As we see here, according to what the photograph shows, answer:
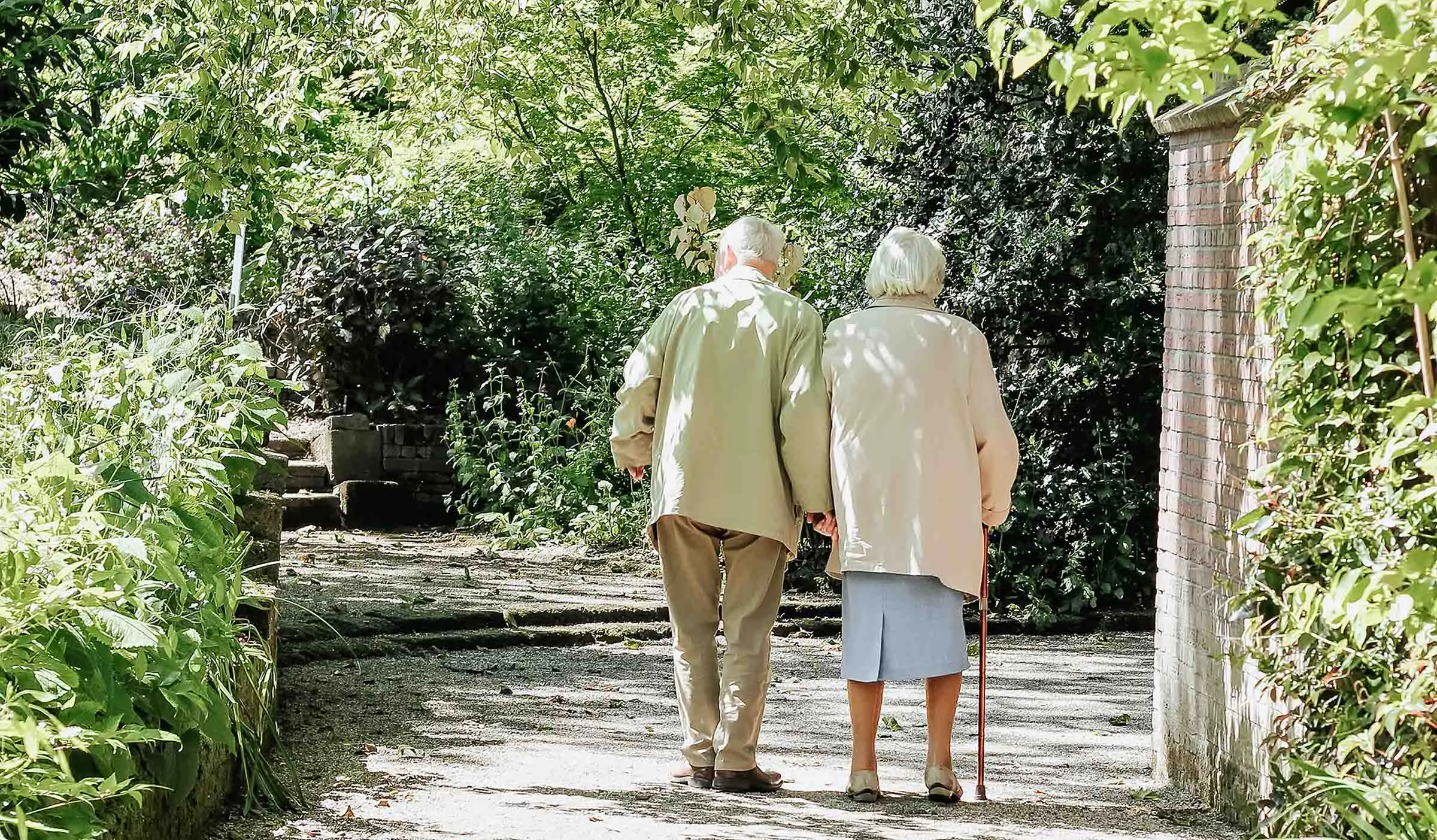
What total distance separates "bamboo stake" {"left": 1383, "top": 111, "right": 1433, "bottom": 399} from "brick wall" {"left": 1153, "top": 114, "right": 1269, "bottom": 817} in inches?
39.8

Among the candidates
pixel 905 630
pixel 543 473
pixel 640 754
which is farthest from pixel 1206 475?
pixel 543 473

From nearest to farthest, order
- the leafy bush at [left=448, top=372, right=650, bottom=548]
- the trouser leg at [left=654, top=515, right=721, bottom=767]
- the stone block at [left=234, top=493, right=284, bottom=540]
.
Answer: the trouser leg at [left=654, top=515, right=721, bottom=767] → the stone block at [left=234, top=493, right=284, bottom=540] → the leafy bush at [left=448, top=372, right=650, bottom=548]

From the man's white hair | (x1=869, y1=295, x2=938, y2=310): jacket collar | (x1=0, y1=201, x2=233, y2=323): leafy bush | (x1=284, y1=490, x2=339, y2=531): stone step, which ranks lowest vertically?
(x1=284, y1=490, x2=339, y2=531): stone step

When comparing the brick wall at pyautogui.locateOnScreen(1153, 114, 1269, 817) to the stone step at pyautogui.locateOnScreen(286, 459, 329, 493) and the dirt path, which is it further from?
the stone step at pyautogui.locateOnScreen(286, 459, 329, 493)

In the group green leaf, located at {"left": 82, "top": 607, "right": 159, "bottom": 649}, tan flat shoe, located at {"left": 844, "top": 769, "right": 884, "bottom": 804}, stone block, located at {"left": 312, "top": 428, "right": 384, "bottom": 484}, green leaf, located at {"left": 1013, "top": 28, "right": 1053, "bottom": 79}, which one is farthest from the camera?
stone block, located at {"left": 312, "top": 428, "right": 384, "bottom": 484}

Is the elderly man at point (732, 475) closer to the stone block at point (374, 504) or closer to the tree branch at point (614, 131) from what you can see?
the stone block at point (374, 504)

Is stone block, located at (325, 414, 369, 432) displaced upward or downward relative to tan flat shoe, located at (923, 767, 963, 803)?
upward

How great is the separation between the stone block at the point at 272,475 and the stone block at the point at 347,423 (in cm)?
585

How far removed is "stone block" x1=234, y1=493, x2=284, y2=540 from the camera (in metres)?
5.39

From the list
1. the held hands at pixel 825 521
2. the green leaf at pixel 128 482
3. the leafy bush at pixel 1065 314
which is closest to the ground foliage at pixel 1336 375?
the held hands at pixel 825 521

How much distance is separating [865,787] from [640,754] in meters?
1.00

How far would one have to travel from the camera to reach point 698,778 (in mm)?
5223

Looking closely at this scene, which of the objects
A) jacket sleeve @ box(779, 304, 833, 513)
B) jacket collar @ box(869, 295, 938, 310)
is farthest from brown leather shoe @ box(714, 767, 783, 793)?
jacket collar @ box(869, 295, 938, 310)

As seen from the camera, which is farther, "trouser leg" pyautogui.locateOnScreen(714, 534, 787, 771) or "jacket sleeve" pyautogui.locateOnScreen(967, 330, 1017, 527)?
"trouser leg" pyautogui.locateOnScreen(714, 534, 787, 771)
